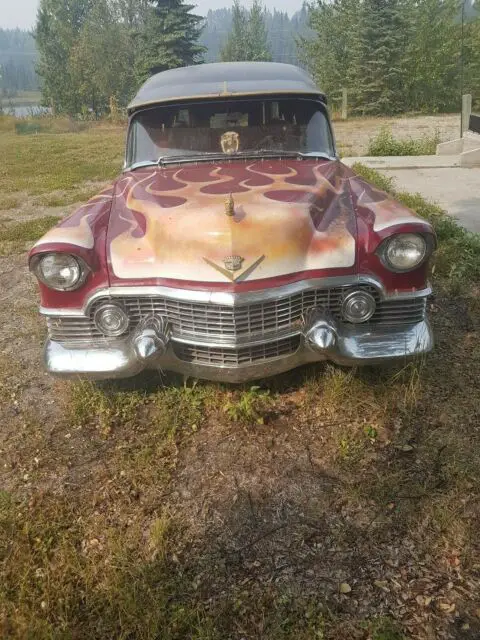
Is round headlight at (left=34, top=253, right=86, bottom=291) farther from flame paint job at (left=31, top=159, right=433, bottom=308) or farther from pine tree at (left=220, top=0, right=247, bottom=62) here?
pine tree at (left=220, top=0, right=247, bottom=62)

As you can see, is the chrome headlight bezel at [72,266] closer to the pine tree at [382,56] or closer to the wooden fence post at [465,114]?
the wooden fence post at [465,114]

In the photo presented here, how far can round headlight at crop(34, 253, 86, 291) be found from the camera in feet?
8.70

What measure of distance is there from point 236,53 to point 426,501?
5855 centimetres

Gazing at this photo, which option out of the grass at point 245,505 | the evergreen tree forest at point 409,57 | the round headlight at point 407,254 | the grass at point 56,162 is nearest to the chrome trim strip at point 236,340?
the grass at point 245,505

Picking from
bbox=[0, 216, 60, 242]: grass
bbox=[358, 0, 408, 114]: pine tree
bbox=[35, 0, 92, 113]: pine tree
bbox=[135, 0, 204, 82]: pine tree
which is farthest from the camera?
bbox=[35, 0, 92, 113]: pine tree

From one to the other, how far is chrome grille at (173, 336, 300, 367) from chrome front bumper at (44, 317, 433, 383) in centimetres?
2

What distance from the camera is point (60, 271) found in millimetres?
2668

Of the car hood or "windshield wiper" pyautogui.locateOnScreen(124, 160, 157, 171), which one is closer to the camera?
the car hood

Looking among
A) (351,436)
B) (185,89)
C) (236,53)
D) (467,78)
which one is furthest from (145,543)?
(236,53)

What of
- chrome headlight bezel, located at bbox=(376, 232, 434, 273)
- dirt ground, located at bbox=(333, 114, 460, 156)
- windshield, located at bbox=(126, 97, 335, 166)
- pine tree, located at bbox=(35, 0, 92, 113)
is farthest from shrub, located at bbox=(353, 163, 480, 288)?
pine tree, located at bbox=(35, 0, 92, 113)

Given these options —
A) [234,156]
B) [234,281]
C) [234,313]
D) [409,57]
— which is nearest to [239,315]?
[234,313]

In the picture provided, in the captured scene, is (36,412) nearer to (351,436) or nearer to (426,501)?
(351,436)

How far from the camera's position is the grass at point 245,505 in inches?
74.2

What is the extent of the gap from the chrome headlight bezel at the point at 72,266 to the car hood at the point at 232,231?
15 centimetres
